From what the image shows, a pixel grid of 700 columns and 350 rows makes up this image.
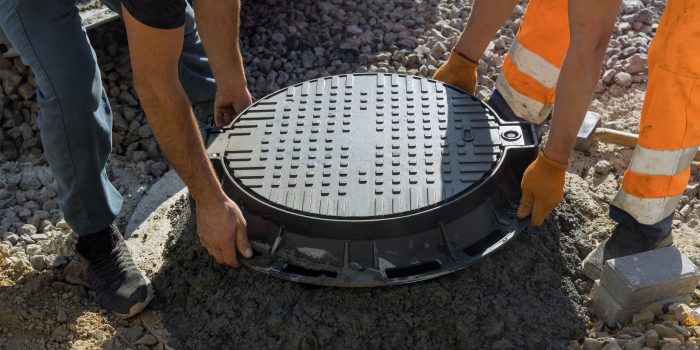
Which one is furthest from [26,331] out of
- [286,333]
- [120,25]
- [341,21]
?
[341,21]

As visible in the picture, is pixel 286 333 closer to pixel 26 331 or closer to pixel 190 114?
pixel 190 114

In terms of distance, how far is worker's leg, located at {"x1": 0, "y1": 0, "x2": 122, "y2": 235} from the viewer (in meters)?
2.43

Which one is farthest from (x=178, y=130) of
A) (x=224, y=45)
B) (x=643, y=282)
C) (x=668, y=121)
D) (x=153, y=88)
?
(x=668, y=121)

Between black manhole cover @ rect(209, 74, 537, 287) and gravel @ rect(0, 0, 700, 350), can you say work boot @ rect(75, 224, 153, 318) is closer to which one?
gravel @ rect(0, 0, 700, 350)

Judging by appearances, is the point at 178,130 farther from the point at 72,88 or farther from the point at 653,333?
the point at 653,333

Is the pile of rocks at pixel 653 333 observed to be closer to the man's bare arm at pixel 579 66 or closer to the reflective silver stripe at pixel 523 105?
the man's bare arm at pixel 579 66

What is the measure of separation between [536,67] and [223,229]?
162cm

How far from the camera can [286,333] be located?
2.43 meters

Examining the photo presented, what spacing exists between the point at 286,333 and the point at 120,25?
2323mm

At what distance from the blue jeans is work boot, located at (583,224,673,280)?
1783 millimetres

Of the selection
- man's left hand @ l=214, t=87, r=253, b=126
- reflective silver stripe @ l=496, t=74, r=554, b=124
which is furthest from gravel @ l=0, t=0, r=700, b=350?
man's left hand @ l=214, t=87, r=253, b=126

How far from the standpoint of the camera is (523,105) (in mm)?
3336

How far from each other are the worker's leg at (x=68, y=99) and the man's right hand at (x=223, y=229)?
20.0 inches

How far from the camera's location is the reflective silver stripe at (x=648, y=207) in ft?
9.04
